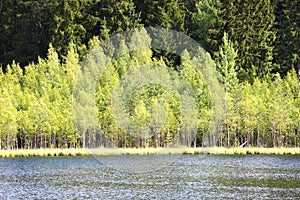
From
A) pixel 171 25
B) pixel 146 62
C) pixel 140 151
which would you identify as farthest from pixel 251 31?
pixel 140 151

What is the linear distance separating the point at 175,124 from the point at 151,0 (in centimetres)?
2720

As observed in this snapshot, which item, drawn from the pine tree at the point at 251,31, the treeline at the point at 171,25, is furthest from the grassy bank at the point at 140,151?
the pine tree at the point at 251,31

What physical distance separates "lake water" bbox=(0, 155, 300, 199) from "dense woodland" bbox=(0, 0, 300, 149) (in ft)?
32.1

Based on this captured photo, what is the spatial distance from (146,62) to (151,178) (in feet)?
119

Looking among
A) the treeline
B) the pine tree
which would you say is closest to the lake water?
the pine tree

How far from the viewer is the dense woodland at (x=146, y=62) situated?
7294cm

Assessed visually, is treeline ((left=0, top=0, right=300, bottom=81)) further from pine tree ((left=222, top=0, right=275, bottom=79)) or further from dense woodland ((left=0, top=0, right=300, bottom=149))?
dense woodland ((left=0, top=0, right=300, bottom=149))

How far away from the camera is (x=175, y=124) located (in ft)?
242

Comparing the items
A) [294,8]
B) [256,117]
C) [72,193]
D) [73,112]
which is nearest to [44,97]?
[73,112]

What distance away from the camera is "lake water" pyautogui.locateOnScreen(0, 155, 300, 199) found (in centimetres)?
3947

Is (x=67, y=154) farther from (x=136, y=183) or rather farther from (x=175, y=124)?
(x=136, y=183)

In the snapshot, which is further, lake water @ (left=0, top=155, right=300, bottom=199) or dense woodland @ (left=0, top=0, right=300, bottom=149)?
dense woodland @ (left=0, top=0, right=300, bottom=149)

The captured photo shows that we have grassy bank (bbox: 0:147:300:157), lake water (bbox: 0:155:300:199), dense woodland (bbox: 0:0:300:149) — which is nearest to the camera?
lake water (bbox: 0:155:300:199)

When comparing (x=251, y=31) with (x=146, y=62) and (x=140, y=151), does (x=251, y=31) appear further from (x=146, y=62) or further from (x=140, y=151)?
(x=140, y=151)
